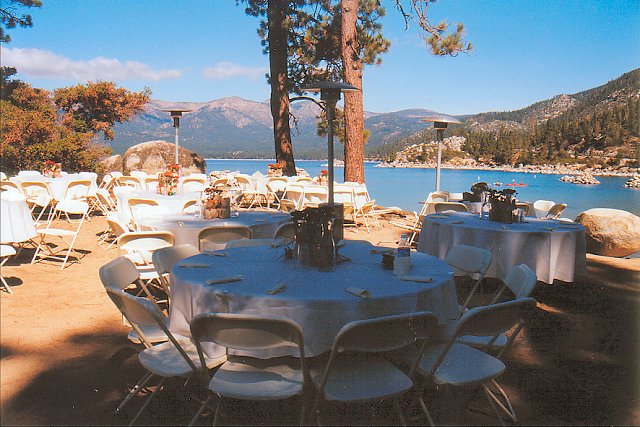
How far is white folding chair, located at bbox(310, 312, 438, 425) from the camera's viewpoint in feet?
5.88

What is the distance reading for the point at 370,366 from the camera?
7.15ft

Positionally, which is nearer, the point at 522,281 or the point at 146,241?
the point at 522,281

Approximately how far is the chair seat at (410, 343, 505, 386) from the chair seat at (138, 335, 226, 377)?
1004mm

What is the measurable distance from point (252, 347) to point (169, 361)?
0.60m

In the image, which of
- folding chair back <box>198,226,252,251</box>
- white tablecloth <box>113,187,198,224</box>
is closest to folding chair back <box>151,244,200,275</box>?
folding chair back <box>198,226,252,251</box>

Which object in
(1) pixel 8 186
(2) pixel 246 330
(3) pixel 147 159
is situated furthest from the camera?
(3) pixel 147 159

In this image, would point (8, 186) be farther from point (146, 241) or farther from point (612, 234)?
point (612, 234)

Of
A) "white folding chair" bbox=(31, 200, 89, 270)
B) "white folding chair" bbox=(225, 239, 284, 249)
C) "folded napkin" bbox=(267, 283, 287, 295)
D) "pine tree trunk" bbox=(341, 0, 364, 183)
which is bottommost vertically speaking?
"white folding chair" bbox=(31, 200, 89, 270)

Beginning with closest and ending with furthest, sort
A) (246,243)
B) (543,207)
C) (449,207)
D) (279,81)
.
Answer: (246,243)
(449,207)
(543,207)
(279,81)

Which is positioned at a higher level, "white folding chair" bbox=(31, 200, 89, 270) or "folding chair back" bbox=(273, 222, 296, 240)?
"folding chair back" bbox=(273, 222, 296, 240)

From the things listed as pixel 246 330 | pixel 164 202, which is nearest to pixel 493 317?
pixel 246 330

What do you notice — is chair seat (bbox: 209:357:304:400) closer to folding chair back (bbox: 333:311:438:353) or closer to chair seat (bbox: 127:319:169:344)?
folding chair back (bbox: 333:311:438:353)

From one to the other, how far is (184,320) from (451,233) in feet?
10.1

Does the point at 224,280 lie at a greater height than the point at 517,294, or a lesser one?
greater
